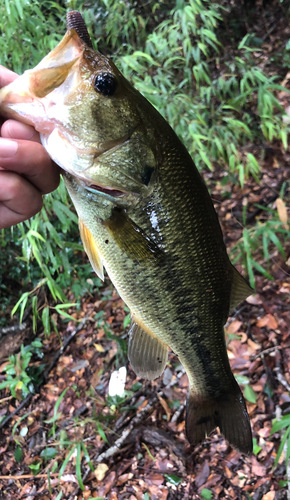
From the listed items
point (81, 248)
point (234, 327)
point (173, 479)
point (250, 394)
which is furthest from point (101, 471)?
point (81, 248)

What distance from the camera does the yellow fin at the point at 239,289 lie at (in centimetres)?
136

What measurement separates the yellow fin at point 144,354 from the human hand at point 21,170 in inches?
27.4

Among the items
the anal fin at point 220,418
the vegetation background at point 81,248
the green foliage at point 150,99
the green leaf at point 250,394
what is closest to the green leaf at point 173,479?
the vegetation background at point 81,248

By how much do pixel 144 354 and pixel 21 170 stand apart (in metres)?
0.92

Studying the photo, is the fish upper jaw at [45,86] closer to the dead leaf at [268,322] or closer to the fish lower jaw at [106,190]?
the fish lower jaw at [106,190]

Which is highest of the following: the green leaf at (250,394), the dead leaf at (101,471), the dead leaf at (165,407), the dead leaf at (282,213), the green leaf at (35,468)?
the dead leaf at (282,213)

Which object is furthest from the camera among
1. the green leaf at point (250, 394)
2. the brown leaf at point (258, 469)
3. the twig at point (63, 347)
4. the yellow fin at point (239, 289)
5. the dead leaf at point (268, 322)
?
the twig at point (63, 347)

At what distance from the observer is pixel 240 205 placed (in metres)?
3.73

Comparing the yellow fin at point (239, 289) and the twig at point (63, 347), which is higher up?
the yellow fin at point (239, 289)

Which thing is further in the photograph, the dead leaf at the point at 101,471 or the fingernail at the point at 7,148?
the dead leaf at the point at 101,471

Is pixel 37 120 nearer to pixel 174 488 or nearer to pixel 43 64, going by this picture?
pixel 43 64

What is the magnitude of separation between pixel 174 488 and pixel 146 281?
1.84 m

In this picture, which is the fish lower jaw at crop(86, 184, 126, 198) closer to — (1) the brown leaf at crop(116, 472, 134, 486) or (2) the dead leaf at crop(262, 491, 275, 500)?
(2) the dead leaf at crop(262, 491, 275, 500)

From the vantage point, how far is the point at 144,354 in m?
1.41
